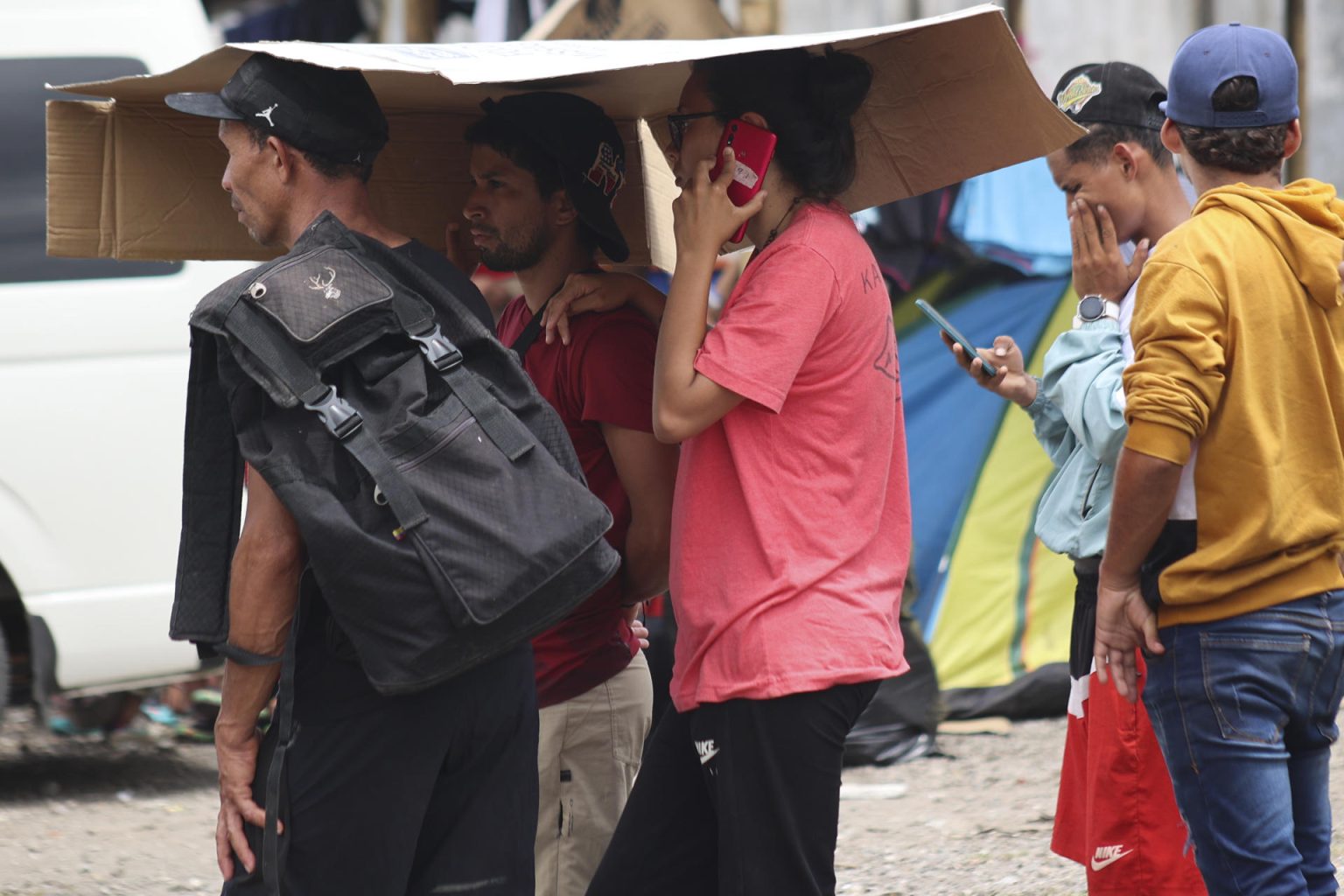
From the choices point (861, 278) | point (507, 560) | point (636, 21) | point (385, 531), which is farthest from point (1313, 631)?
point (636, 21)

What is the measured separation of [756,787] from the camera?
96.7 inches

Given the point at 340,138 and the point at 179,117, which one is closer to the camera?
the point at 340,138

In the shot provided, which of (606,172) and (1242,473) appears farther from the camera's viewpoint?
(606,172)

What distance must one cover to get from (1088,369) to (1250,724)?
730 millimetres

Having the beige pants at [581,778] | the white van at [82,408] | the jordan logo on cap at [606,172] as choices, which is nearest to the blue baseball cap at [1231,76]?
the jordan logo on cap at [606,172]

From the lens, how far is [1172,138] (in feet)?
9.07

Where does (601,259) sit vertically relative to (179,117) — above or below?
→ below

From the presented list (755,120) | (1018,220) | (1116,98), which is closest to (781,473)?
(755,120)

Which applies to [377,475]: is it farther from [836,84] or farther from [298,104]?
[836,84]

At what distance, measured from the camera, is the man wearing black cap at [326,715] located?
2229 millimetres

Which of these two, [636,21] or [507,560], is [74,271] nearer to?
[636,21]

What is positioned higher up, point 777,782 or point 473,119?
point 473,119

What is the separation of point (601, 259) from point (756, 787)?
125cm

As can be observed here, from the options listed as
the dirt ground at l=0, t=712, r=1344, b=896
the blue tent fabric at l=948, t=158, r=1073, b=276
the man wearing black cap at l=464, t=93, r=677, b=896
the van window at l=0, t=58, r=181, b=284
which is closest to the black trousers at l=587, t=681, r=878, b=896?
the man wearing black cap at l=464, t=93, r=677, b=896
